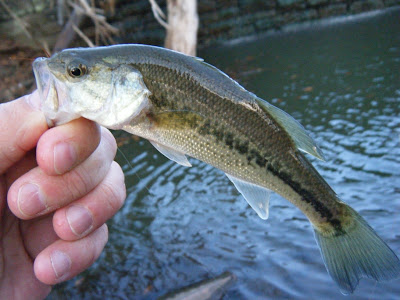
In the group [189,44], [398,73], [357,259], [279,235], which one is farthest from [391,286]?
[189,44]

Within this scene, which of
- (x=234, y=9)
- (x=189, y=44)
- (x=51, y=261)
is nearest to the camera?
(x=51, y=261)

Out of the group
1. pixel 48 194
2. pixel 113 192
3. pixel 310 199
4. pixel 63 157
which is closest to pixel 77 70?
pixel 63 157

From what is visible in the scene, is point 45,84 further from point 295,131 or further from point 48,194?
point 295,131

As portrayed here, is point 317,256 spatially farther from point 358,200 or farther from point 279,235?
point 358,200

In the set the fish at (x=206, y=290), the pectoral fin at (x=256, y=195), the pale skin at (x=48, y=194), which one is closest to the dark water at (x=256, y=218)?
the fish at (x=206, y=290)

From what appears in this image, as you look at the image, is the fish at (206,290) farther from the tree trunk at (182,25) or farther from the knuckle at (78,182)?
the tree trunk at (182,25)

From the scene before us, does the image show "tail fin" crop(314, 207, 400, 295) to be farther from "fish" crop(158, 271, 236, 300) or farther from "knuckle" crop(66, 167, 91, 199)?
"fish" crop(158, 271, 236, 300)

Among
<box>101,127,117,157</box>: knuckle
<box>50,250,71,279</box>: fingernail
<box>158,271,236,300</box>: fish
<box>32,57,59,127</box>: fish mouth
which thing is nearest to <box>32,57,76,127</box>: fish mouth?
<box>32,57,59,127</box>: fish mouth
